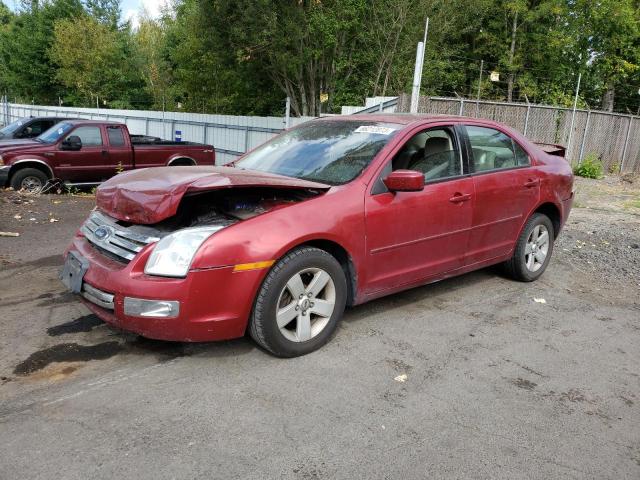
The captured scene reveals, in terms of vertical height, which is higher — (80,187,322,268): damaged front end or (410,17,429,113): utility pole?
(410,17,429,113): utility pole

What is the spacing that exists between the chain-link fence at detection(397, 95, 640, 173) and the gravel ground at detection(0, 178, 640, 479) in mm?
8110

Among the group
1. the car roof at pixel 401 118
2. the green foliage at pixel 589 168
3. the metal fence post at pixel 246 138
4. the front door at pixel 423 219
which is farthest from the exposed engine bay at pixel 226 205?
the green foliage at pixel 589 168

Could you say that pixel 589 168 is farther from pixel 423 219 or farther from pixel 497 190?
pixel 423 219

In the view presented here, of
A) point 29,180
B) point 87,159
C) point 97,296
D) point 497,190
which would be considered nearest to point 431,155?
point 497,190

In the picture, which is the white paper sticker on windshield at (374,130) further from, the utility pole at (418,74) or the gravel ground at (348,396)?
the utility pole at (418,74)

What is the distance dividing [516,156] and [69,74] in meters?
38.2

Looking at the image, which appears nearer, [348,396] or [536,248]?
[348,396]

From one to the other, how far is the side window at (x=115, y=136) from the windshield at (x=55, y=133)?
2.44ft

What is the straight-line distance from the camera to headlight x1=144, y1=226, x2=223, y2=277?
10.9ft

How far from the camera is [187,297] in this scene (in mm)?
3295

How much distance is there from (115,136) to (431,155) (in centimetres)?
858

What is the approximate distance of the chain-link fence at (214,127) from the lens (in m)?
15.5

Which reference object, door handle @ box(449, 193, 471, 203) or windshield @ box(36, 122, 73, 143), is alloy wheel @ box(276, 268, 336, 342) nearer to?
door handle @ box(449, 193, 471, 203)

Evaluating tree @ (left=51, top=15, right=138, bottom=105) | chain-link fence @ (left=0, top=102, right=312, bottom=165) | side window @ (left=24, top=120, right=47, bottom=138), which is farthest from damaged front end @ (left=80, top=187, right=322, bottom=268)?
tree @ (left=51, top=15, right=138, bottom=105)
